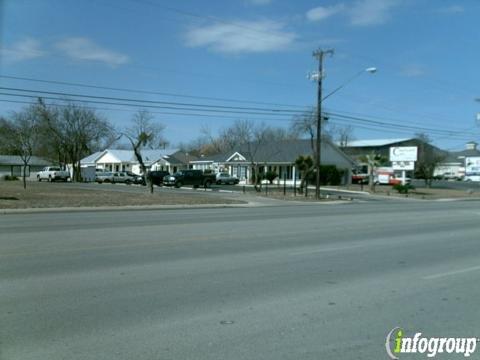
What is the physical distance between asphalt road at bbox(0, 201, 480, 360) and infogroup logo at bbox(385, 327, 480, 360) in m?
0.13

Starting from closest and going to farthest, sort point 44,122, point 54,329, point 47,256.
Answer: point 54,329 → point 47,256 → point 44,122

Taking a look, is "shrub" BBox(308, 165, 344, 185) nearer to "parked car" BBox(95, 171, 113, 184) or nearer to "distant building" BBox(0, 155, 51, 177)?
"parked car" BBox(95, 171, 113, 184)

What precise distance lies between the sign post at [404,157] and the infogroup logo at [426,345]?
188ft

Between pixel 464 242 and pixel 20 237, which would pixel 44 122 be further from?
pixel 464 242

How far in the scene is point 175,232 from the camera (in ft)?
45.5

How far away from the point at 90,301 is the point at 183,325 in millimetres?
1559

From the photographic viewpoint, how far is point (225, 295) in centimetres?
686

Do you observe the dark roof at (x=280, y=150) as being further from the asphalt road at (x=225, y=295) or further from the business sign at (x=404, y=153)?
the asphalt road at (x=225, y=295)

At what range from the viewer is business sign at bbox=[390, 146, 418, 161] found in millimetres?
60406

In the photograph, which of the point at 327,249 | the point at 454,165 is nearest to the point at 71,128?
the point at 327,249

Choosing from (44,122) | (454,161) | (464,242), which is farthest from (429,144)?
(464,242)

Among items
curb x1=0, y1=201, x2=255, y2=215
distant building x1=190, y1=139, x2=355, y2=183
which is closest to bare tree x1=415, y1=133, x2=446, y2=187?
distant building x1=190, y1=139, x2=355, y2=183

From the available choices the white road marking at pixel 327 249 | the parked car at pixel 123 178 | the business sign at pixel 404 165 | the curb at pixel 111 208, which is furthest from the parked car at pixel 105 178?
the white road marking at pixel 327 249

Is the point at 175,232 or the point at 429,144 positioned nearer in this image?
the point at 175,232
